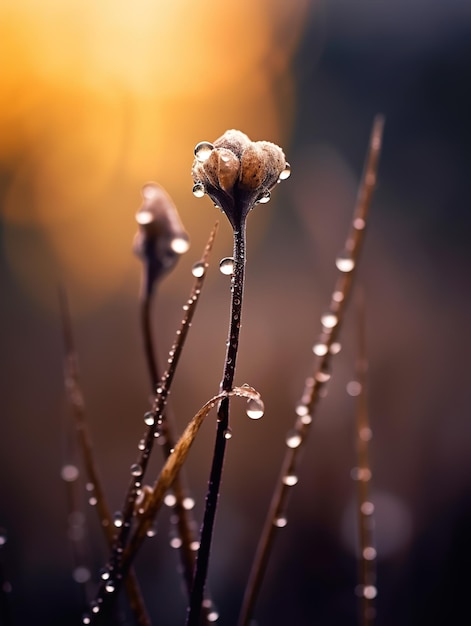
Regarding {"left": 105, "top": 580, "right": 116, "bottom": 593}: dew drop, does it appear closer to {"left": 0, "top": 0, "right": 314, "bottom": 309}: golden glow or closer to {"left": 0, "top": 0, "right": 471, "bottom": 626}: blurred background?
{"left": 0, "top": 0, "right": 471, "bottom": 626}: blurred background

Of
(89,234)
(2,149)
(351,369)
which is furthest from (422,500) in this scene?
(2,149)

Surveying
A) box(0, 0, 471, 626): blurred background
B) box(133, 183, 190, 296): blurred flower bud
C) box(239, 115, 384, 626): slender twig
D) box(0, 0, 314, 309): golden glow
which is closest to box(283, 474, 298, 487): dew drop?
box(239, 115, 384, 626): slender twig

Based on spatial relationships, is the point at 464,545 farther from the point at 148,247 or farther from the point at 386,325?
the point at 148,247

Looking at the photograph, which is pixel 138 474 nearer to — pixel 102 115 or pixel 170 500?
pixel 170 500

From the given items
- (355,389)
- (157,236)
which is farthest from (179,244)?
(355,389)

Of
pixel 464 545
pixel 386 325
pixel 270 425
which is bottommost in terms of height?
pixel 464 545

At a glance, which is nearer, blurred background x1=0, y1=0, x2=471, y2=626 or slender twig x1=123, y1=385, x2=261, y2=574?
slender twig x1=123, y1=385, x2=261, y2=574

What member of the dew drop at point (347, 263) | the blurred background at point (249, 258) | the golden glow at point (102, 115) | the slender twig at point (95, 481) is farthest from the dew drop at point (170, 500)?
the golden glow at point (102, 115)

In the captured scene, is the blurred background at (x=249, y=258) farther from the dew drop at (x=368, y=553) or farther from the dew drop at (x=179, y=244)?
the dew drop at (x=179, y=244)
